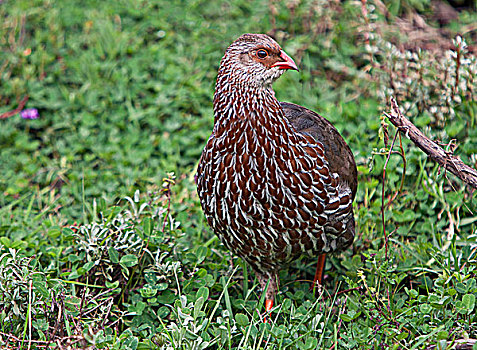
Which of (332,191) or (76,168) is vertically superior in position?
(332,191)

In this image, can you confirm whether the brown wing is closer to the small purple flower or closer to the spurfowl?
the spurfowl

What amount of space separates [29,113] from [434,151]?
3.85m

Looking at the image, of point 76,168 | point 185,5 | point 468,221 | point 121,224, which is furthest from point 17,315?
point 185,5

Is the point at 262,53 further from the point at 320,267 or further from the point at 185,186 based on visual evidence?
the point at 185,186

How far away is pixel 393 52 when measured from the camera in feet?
17.1

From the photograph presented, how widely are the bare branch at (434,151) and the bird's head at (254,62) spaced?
2.01ft

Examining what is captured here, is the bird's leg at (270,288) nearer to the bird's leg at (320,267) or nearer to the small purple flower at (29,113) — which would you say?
the bird's leg at (320,267)

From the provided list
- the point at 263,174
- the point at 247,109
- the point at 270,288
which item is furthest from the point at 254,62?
the point at 270,288

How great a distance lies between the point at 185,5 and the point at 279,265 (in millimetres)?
3984

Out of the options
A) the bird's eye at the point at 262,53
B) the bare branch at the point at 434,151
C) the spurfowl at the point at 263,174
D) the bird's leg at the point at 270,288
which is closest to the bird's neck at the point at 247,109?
the spurfowl at the point at 263,174

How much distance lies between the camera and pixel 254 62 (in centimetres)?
348

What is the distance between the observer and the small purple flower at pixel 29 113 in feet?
19.2

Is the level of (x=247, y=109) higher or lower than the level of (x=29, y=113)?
higher

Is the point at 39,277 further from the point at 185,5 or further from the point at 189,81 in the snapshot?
the point at 185,5
